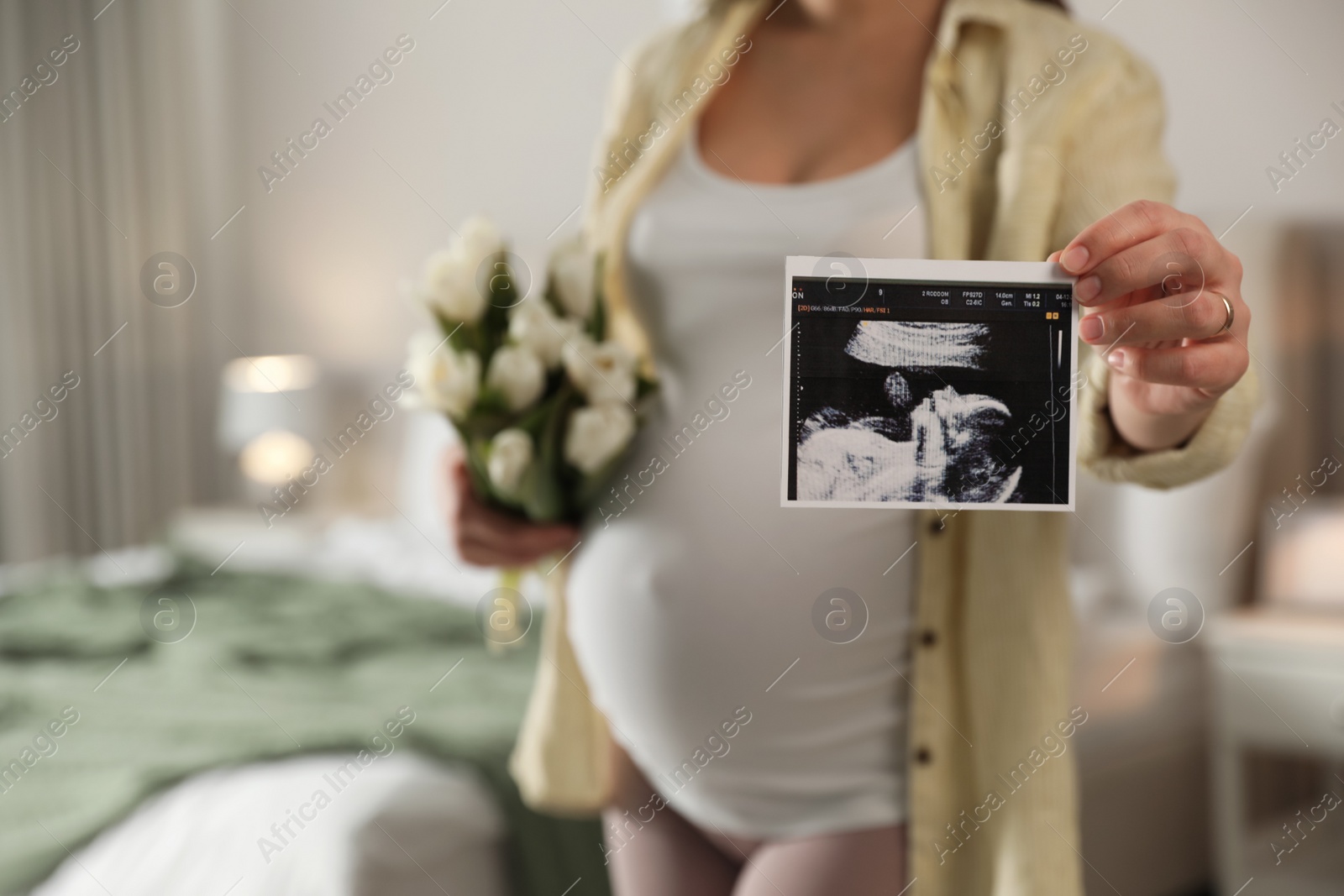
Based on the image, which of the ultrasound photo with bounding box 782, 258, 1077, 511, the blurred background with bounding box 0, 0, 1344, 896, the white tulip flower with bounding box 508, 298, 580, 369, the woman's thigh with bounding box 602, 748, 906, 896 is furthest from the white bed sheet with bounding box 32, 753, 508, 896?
the ultrasound photo with bounding box 782, 258, 1077, 511

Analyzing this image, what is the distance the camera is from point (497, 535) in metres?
0.76

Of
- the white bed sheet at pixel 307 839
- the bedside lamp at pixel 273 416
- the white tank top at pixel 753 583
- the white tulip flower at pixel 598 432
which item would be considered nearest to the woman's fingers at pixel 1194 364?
the white tank top at pixel 753 583

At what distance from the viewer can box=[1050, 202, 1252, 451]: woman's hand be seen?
44cm

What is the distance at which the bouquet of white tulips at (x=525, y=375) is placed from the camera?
71 cm

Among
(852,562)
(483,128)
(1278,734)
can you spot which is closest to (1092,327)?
(852,562)

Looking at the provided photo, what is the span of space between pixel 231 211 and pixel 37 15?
2.21ft

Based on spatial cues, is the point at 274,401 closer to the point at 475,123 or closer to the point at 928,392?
the point at 475,123

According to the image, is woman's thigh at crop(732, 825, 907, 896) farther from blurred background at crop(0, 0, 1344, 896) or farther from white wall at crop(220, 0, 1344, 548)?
white wall at crop(220, 0, 1344, 548)

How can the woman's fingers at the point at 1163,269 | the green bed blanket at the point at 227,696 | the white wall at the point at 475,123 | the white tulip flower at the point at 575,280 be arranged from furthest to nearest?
1. the white wall at the point at 475,123
2. the green bed blanket at the point at 227,696
3. the white tulip flower at the point at 575,280
4. the woman's fingers at the point at 1163,269

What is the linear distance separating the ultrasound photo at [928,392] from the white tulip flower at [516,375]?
286 millimetres

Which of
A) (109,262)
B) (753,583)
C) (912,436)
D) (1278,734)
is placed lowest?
(1278,734)

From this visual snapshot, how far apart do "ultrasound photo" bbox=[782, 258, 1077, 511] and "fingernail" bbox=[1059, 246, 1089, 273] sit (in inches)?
0.9

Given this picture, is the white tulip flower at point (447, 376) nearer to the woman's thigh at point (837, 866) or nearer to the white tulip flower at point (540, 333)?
the white tulip flower at point (540, 333)

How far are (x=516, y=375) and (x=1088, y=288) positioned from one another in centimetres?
40
